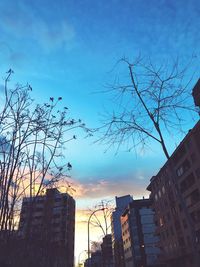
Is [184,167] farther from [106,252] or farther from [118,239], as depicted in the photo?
[118,239]

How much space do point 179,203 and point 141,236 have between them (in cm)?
4937

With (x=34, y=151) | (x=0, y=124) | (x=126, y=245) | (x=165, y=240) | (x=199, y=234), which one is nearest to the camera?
(x=0, y=124)

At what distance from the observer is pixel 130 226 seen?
96.6 meters

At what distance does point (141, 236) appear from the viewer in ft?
308

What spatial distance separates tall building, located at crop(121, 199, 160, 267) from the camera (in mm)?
90625

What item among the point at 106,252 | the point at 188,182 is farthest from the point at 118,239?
the point at 188,182

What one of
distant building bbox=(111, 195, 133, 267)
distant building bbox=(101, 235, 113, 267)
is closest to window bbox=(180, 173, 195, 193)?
distant building bbox=(101, 235, 113, 267)

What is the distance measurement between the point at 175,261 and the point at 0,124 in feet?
184

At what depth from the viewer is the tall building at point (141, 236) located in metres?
90.6

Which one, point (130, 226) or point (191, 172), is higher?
point (130, 226)

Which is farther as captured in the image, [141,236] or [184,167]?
[141,236]

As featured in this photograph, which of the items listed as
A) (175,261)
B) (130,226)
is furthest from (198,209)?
(130,226)

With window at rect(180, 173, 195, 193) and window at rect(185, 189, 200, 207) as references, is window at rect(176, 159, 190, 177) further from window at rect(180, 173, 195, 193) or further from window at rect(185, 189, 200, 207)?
window at rect(185, 189, 200, 207)

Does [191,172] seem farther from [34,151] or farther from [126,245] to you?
[126,245]
